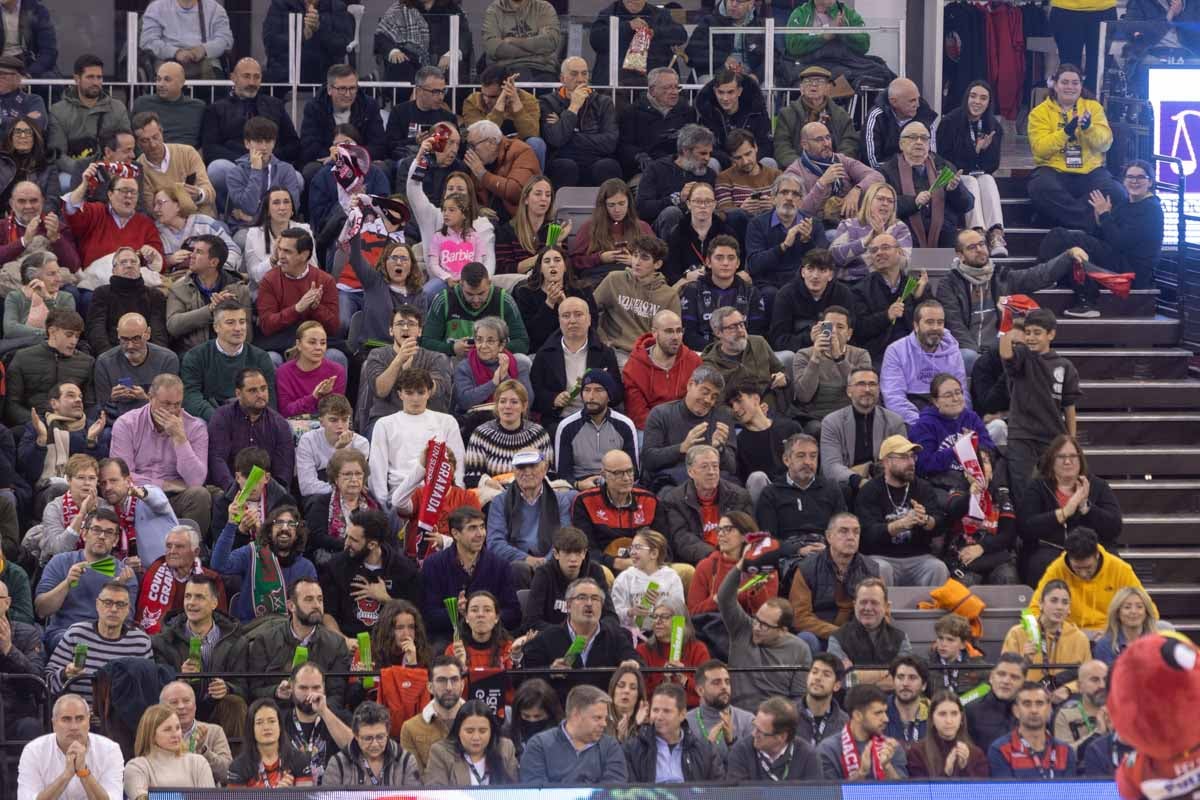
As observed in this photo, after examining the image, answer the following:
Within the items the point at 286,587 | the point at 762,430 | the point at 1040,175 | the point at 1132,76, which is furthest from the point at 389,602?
the point at 1132,76

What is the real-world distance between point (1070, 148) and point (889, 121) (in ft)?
4.43

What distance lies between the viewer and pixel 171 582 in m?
12.2

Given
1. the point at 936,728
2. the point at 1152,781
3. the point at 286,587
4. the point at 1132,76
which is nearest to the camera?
the point at 1152,781

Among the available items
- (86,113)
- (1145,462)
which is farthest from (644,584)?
(86,113)

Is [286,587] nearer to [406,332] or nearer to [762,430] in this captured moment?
[406,332]

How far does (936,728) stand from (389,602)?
9.42 ft

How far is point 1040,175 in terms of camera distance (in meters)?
16.9

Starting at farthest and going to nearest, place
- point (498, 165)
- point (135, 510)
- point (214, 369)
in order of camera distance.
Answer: point (498, 165) < point (214, 369) < point (135, 510)

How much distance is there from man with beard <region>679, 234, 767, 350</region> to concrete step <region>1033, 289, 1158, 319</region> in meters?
2.69

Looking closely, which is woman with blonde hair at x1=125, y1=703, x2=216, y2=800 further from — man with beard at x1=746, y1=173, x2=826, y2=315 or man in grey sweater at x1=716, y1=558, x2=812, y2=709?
man with beard at x1=746, y1=173, x2=826, y2=315

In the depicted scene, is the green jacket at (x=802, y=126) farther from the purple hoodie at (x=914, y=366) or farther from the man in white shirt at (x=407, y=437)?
the man in white shirt at (x=407, y=437)

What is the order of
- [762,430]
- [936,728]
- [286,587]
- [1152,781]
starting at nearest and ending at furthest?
[1152,781] → [936,728] → [286,587] → [762,430]

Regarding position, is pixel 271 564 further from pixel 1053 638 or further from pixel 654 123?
pixel 654 123

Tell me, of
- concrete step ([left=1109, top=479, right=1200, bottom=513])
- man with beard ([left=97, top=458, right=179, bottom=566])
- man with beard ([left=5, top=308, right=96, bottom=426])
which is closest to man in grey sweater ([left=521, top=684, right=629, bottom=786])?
man with beard ([left=97, top=458, right=179, bottom=566])
